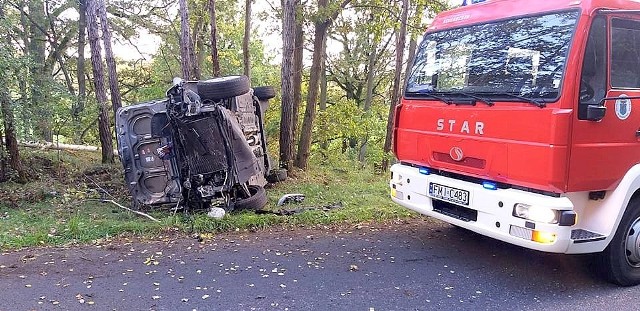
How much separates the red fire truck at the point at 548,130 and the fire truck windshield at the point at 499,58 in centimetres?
1

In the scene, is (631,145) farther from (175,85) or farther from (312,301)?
(175,85)

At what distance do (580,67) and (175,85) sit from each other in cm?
434

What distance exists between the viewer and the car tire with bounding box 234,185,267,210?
645cm

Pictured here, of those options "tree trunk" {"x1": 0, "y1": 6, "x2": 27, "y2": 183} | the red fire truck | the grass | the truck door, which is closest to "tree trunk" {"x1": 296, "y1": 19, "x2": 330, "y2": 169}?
the grass

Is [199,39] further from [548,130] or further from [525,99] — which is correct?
[548,130]

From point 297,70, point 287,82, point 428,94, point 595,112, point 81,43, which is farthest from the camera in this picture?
point 81,43

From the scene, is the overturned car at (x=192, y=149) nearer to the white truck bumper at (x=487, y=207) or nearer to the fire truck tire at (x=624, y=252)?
the white truck bumper at (x=487, y=207)

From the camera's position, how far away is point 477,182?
430 centimetres

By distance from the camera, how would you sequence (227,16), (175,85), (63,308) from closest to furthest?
1. (63,308)
2. (175,85)
3. (227,16)

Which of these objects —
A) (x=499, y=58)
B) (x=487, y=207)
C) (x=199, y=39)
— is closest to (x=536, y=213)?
(x=487, y=207)

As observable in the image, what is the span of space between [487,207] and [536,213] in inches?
17.2

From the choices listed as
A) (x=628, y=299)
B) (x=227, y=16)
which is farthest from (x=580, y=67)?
(x=227, y=16)

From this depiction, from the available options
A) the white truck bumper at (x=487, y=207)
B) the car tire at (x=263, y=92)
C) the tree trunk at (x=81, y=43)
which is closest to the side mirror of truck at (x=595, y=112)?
the white truck bumper at (x=487, y=207)

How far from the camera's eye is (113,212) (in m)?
6.73
